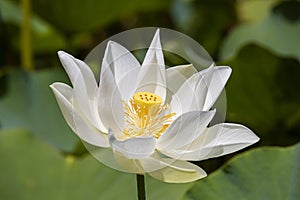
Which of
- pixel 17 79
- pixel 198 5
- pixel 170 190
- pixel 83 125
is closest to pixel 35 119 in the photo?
pixel 17 79

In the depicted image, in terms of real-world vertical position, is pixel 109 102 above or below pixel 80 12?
above

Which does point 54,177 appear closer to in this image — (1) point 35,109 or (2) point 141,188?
(1) point 35,109

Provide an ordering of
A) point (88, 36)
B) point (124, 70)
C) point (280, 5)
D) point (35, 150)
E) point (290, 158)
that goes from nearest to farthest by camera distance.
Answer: point (124, 70) < point (290, 158) < point (35, 150) < point (280, 5) < point (88, 36)

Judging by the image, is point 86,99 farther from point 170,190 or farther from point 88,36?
point 88,36

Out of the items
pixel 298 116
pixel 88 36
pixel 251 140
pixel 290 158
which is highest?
pixel 251 140

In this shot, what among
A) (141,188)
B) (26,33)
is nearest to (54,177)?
(141,188)

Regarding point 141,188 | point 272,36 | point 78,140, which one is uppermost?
Result: point 141,188

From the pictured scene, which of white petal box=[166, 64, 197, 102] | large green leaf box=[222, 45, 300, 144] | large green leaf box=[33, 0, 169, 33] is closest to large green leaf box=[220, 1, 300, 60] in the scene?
large green leaf box=[222, 45, 300, 144]

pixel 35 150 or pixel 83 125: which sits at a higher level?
pixel 83 125
